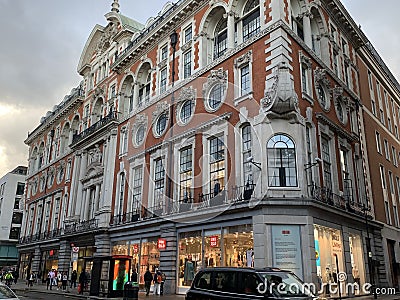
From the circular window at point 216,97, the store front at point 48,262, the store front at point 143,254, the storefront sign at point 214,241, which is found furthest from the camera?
the store front at point 48,262

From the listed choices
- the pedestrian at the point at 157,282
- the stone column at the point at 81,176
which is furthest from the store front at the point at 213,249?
the stone column at the point at 81,176

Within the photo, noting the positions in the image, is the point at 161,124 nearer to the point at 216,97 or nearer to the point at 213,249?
the point at 216,97

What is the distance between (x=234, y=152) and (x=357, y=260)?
10.3m

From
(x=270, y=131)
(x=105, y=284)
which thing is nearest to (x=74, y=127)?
(x=105, y=284)

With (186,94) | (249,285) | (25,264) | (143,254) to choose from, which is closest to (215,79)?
(186,94)

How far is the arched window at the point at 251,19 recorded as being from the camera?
Answer: 933 inches

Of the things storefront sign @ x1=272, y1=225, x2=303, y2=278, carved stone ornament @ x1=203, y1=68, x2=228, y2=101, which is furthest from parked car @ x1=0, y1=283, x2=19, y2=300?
carved stone ornament @ x1=203, y1=68, x2=228, y2=101

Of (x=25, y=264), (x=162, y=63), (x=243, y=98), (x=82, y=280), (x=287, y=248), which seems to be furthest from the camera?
(x=25, y=264)

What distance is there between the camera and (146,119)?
100 feet

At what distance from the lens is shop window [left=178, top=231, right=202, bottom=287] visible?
873 inches

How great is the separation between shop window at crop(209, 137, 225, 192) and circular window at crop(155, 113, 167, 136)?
6097mm

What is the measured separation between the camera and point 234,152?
21422 mm

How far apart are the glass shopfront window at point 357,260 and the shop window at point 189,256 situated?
9084 millimetres

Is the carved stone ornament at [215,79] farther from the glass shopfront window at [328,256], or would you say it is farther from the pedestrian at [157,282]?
the pedestrian at [157,282]
